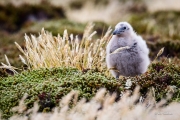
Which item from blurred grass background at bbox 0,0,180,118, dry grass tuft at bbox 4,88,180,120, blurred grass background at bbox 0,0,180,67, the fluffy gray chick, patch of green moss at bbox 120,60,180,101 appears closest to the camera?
dry grass tuft at bbox 4,88,180,120

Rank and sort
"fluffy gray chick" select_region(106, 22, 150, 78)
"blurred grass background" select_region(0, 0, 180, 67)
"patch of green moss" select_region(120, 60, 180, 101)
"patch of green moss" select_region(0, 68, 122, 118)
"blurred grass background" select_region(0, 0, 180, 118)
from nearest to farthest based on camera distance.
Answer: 1. "patch of green moss" select_region(0, 68, 122, 118)
2. "patch of green moss" select_region(120, 60, 180, 101)
3. "blurred grass background" select_region(0, 0, 180, 118)
4. "fluffy gray chick" select_region(106, 22, 150, 78)
5. "blurred grass background" select_region(0, 0, 180, 67)

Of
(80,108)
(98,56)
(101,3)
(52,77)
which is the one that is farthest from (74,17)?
(80,108)

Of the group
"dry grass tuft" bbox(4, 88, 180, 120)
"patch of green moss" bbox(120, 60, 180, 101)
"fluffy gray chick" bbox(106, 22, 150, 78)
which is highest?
"fluffy gray chick" bbox(106, 22, 150, 78)

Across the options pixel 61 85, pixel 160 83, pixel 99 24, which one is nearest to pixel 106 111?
pixel 61 85

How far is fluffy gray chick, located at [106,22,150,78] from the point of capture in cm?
710

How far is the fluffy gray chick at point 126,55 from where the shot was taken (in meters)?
7.10

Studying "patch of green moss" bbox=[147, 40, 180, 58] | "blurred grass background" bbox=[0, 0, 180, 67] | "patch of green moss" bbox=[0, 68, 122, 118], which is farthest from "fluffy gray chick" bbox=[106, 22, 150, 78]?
"patch of green moss" bbox=[147, 40, 180, 58]

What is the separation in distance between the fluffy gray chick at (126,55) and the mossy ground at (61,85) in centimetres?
59

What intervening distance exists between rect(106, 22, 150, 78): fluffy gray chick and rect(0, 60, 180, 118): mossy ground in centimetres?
59

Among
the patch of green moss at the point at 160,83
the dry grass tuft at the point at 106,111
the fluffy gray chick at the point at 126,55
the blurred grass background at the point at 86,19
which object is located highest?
the blurred grass background at the point at 86,19

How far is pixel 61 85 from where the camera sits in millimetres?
5871

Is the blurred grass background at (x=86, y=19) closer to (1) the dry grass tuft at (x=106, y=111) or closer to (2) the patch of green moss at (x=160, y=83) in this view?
(2) the patch of green moss at (x=160, y=83)

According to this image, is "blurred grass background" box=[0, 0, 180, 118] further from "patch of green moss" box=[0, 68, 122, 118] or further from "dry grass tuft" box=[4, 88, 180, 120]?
"dry grass tuft" box=[4, 88, 180, 120]

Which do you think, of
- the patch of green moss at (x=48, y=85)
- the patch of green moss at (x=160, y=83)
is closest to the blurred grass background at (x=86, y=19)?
the patch of green moss at (x=48, y=85)
